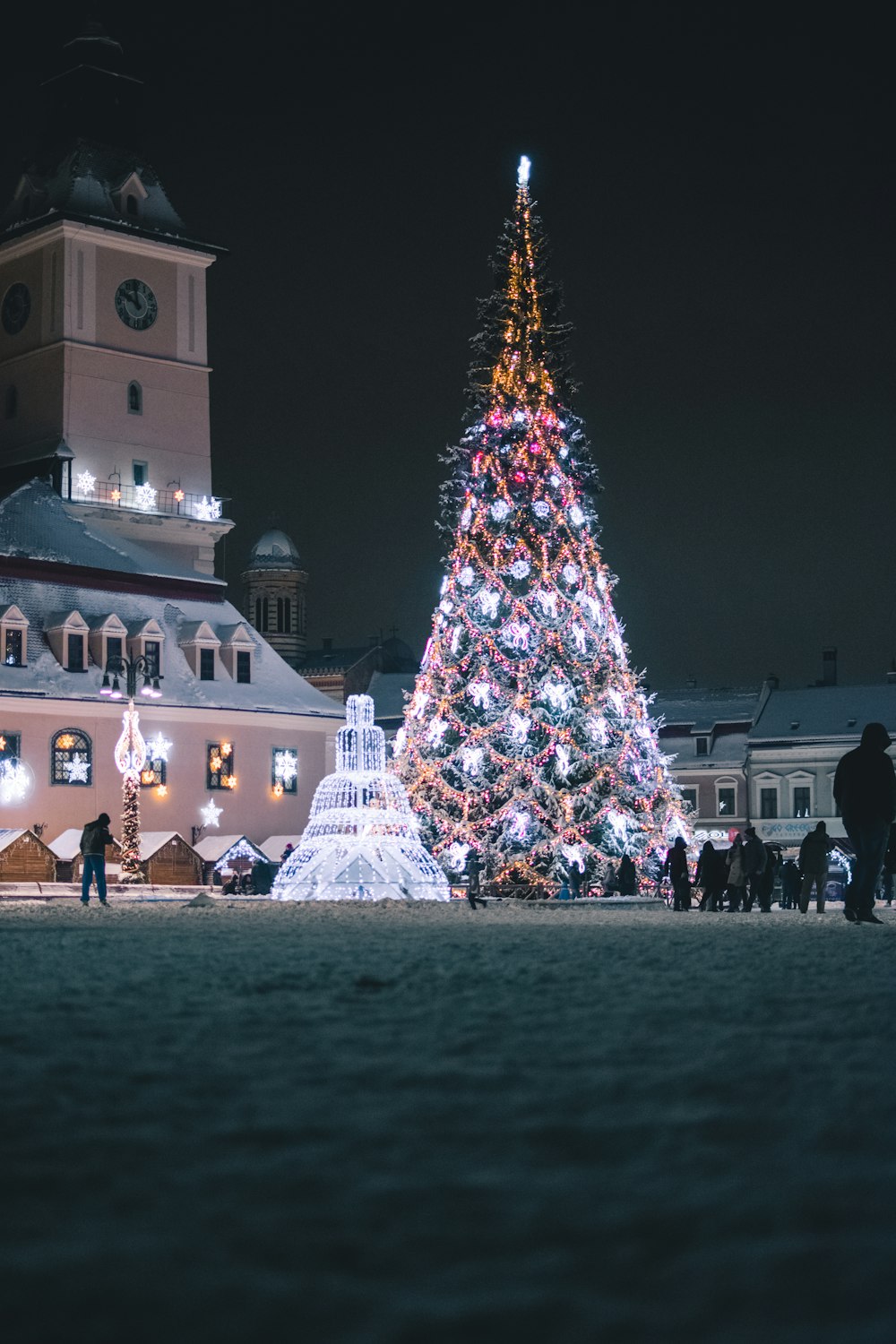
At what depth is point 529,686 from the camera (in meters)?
38.9

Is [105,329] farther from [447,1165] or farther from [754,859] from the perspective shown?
[447,1165]

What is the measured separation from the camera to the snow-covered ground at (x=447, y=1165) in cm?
395

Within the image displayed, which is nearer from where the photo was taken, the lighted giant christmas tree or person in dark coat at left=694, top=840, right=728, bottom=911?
person in dark coat at left=694, top=840, right=728, bottom=911

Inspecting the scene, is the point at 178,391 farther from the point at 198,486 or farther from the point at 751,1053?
the point at 751,1053

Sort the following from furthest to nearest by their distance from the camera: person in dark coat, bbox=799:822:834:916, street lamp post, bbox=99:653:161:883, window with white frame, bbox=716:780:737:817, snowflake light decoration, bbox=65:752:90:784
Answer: window with white frame, bbox=716:780:737:817, snowflake light decoration, bbox=65:752:90:784, street lamp post, bbox=99:653:161:883, person in dark coat, bbox=799:822:834:916

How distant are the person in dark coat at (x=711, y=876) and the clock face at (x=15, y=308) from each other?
4063 centimetres

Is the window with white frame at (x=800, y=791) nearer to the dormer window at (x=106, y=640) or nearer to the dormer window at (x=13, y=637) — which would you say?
the dormer window at (x=106, y=640)

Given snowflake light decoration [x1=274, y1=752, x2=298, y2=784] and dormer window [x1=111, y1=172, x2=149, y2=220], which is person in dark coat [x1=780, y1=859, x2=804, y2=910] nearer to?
snowflake light decoration [x1=274, y1=752, x2=298, y2=784]

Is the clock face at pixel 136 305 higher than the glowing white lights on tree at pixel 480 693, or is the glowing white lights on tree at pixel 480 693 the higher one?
the clock face at pixel 136 305

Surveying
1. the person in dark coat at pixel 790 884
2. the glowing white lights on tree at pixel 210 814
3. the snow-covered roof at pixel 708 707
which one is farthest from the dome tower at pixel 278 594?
the person in dark coat at pixel 790 884

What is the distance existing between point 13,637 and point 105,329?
49.6 ft

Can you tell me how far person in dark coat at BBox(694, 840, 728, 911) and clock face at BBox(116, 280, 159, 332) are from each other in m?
38.8

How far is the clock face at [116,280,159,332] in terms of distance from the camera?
223 feet

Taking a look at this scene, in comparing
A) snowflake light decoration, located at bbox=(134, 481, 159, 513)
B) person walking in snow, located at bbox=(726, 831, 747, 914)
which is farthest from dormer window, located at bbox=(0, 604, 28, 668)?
person walking in snow, located at bbox=(726, 831, 747, 914)
